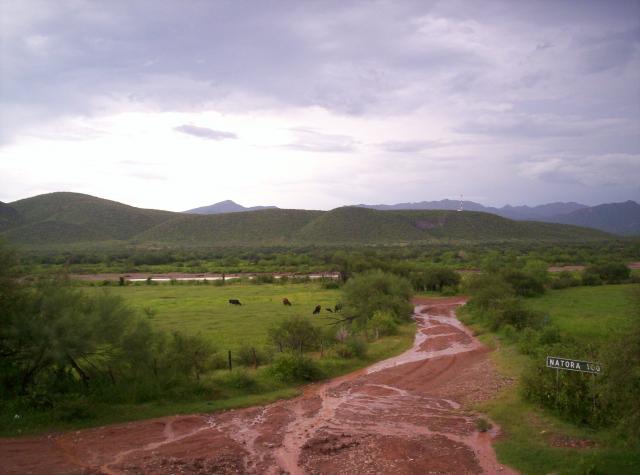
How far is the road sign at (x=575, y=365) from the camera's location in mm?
13734

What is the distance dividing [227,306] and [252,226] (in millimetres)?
116871

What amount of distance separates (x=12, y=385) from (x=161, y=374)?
14.8ft

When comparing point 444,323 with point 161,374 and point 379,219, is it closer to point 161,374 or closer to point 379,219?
point 161,374

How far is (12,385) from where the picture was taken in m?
16.0

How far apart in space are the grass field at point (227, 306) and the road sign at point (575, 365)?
15.4 m

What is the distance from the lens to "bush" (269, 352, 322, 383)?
20328mm

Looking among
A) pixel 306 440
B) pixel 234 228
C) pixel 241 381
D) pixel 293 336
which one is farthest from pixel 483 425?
pixel 234 228

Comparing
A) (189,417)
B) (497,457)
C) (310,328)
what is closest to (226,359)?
(310,328)

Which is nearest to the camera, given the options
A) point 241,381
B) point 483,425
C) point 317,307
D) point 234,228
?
point 483,425

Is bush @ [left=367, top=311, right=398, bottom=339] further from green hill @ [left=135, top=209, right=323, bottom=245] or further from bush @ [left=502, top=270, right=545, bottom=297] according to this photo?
green hill @ [left=135, top=209, right=323, bottom=245]

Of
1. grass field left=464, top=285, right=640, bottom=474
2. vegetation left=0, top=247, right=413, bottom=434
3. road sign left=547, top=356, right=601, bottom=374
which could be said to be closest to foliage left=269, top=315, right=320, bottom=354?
vegetation left=0, top=247, right=413, bottom=434

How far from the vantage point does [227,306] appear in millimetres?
44875

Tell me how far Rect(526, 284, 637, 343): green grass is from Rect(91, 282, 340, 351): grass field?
55.7ft

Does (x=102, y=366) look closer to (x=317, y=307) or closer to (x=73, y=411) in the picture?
(x=73, y=411)
